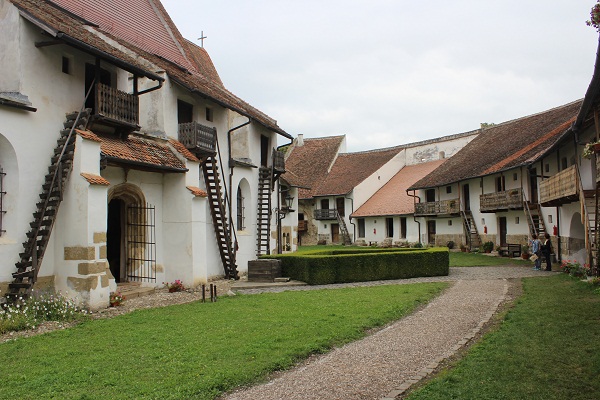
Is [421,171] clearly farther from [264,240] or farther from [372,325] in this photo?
[372,325]

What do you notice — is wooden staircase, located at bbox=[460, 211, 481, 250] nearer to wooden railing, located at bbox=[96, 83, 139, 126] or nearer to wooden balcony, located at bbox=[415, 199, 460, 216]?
wooden balcony, located at bbox=[415, 199, 460, 216]

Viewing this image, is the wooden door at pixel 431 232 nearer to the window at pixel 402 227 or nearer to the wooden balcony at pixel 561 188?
the window at pixel 402 227

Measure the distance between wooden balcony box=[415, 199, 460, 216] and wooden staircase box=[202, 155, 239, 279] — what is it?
72.7 ft

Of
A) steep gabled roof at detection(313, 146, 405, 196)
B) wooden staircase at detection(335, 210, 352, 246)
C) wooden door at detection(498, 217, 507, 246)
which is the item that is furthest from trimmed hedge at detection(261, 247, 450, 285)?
wooden staircase at detection(335, 210, 352, 246)

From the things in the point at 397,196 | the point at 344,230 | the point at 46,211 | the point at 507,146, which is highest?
the point at 507,146

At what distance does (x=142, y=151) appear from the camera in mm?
16297

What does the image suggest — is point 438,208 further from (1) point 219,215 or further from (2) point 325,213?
(1) point 219,215

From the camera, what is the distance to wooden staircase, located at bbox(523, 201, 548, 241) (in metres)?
27.7

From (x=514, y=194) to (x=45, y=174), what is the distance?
83.0ft

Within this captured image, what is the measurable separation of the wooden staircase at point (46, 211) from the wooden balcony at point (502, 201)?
24.2 metres

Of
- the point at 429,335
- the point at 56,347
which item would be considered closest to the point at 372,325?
the point at 429,335

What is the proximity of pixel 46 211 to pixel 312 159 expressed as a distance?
147 feet

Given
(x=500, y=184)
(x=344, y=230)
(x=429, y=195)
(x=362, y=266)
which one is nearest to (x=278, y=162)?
(x=362, y=266)

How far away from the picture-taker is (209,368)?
23.7 feet
